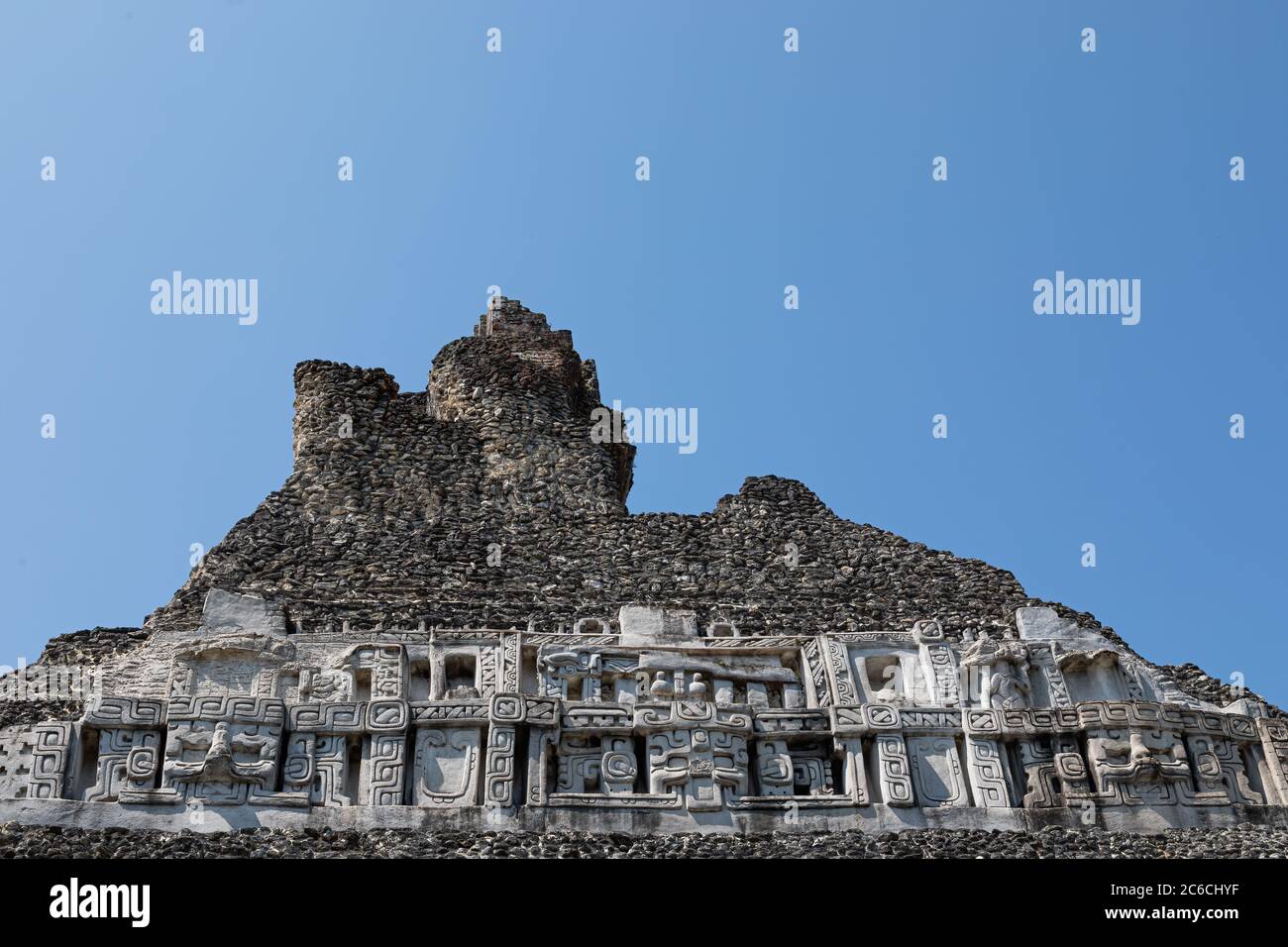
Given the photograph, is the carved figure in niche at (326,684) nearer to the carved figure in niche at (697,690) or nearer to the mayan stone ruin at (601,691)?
the mayan stone ruin at (601,691)

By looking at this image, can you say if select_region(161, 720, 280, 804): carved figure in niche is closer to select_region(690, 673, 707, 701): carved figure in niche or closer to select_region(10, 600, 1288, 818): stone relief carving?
select_region(10, 600, 1288, 818): stone relief carving

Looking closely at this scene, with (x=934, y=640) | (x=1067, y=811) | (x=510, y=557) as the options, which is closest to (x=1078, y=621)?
(x=934, y=640)

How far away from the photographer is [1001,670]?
46.0 feet

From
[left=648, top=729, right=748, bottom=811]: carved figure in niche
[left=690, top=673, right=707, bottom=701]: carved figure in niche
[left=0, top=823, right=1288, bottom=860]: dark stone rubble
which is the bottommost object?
[left=0, top=823, right=1288, bottom=860]: dark stone rubble

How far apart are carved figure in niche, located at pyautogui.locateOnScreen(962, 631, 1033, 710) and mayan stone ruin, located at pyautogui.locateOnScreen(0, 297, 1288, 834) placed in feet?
0.10

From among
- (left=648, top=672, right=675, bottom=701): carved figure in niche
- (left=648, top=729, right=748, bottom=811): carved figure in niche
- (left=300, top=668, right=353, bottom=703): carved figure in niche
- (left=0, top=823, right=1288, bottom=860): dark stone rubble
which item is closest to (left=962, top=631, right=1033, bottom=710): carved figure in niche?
(left=0, top=823, right=1288, bottom=860): dark stone rubble

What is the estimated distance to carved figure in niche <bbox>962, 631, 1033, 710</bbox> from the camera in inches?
542

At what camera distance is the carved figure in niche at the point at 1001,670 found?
45.1 feet

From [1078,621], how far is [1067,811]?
268 centimetres

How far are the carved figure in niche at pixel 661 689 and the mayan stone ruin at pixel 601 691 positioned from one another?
0.15 feet

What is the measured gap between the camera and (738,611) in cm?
1483

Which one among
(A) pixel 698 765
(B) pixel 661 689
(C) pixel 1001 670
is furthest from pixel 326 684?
(C) pixel 1001 670

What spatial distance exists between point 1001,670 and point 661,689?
9.75 ft

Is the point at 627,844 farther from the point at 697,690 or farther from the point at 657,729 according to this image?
the point at 697,690
